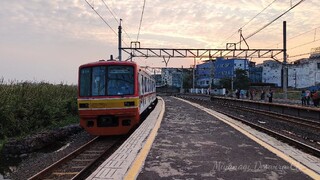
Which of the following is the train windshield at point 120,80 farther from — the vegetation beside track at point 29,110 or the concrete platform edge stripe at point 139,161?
the vegetation beside track at point 29,110

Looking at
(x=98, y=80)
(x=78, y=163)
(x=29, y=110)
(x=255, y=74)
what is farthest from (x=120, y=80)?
Answer: (x=255, y=74)

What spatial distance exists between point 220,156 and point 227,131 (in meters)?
4.67

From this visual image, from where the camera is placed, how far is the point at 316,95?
97.3ft

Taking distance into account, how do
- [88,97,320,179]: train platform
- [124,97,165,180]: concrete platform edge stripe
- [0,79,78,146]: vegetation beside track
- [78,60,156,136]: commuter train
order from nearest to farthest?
1. [124,97,165,180]: concrete platform edge stripe
2. [88,97,320,179]: train platform
3. [78,60,156,136]: commuter train
4. [0,79,78,146]: vegetation beside track

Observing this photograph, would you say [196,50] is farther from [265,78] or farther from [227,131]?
[265,78]

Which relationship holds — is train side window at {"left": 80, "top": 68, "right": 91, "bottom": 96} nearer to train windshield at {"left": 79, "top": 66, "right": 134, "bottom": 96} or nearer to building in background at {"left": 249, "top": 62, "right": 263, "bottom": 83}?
train windshield at {"left": 79, "top": 66, "right": 134, "bottom": 96}

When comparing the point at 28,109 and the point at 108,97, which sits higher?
the point at 108,97

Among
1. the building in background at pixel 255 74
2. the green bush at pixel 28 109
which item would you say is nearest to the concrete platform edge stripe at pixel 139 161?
the green bush at pixel 28 109

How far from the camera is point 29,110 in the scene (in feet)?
66.4

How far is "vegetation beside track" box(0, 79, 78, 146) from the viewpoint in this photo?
58.2ft

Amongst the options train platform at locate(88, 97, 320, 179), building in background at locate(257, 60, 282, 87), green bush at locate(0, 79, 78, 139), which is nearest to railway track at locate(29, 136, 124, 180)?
train platform at locate(88, 97, 320, 179)

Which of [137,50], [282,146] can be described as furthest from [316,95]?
[282,146]

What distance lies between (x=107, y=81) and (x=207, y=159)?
742 cm

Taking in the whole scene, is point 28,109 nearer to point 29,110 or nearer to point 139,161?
point 29,110
